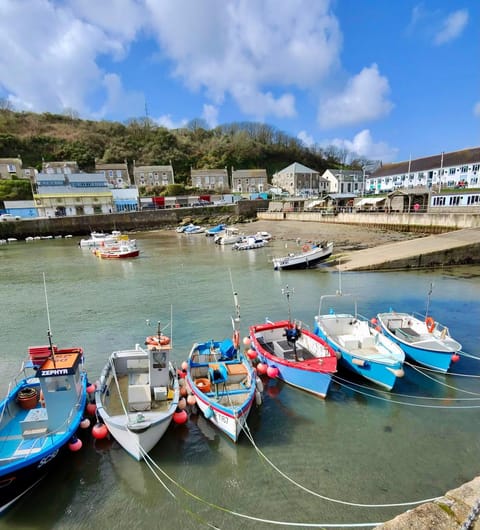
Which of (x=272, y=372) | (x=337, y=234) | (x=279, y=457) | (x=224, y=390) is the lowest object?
(x=337, y=234)

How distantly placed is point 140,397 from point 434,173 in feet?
240

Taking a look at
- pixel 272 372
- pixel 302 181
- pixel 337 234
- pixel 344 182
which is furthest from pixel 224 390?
pixel 344 182

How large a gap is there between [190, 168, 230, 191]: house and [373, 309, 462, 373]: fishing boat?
8904cm

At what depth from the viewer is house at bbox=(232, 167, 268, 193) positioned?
99.1 meters

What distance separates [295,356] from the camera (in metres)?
11.1

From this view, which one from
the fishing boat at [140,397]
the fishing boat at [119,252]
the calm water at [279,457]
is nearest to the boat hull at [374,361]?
the calm water at [279,457]

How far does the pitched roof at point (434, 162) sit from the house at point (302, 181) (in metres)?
18.9

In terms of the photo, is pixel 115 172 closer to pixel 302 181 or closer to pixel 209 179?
pixel 209 179

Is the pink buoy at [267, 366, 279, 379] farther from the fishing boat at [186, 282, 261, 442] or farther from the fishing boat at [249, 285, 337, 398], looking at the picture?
the fishing boat at [186, 282, 261, 442]

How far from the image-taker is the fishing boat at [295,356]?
977 cm

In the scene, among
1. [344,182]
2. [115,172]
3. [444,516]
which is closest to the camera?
[444,516]

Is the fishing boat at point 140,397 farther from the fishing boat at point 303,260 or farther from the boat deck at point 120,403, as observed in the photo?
the fishing boat at point 303,260

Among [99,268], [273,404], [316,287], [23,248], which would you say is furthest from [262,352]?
[23,248]

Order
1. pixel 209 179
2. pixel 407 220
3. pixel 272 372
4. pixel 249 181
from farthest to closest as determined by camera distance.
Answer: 1. pixel 249 181
2. pixel 209 179
3. pixel 407 220
4. pixel 272 372
